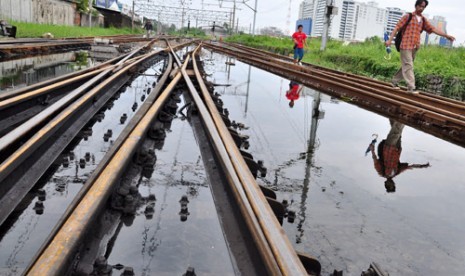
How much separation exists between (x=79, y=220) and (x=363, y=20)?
182650 millimetres

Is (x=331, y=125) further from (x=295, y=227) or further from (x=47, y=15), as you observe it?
(x=47, y=15)

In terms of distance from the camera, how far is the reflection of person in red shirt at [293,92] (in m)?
9.82

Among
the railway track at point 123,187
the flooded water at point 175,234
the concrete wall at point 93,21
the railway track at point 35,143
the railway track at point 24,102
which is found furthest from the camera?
the concrete wall at point 93,21

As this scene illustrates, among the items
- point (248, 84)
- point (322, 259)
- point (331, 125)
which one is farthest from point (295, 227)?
point (248, 84)

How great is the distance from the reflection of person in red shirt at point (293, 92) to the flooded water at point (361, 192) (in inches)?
70.5

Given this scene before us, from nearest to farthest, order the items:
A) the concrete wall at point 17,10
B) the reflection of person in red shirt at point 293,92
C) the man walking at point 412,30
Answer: the man walking at point 412,30 < the reflection of person in red shirt at point 293,92 < the concrete wall at point 17,10

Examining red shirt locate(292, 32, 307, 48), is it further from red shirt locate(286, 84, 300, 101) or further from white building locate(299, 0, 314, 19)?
white building locate(299, 0, 314, 19)

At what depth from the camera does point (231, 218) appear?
2949 millimetres

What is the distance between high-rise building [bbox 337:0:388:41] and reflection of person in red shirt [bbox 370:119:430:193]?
163 meters

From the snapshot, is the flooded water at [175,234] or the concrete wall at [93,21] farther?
the concrete wall at [93,21]

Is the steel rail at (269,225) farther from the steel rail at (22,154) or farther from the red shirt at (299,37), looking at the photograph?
the red shirt at (299,37)

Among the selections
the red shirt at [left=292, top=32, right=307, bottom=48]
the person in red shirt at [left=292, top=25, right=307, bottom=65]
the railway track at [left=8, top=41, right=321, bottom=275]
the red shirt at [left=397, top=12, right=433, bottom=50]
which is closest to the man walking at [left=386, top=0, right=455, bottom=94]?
the red shirt at [left=397, top=12, right=433, bottom=50]

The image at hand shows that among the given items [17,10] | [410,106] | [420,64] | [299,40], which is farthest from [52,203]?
[17,10]

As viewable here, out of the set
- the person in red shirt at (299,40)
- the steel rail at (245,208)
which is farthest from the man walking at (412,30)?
the person in red shirt at (299,40)
